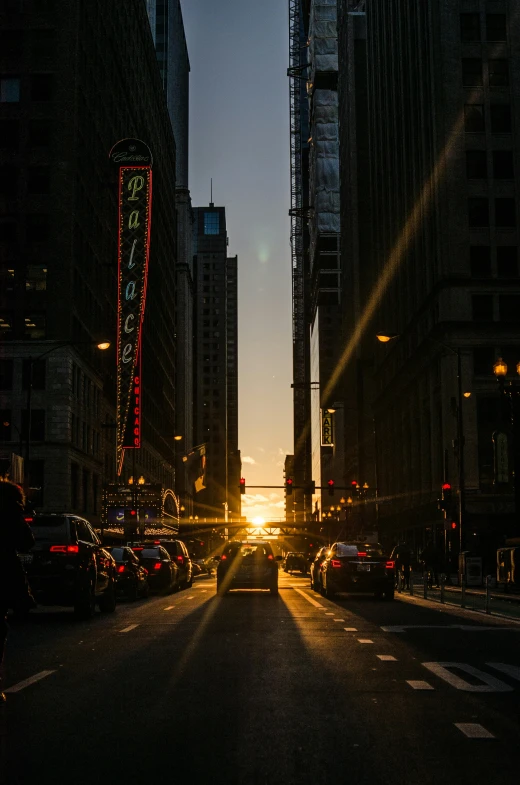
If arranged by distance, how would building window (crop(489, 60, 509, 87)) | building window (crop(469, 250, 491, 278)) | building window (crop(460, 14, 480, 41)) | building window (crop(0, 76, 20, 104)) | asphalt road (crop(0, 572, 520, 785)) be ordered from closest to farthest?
asphalt road (crop(0, 572, 520, 785)) < building window (crop(469, 250, 491, 278)) < building window (crop(489, 60, 509, 87)) < building window (crop(460, 14, 480, 41)) < building window (crop(0, 76, 20, 104))

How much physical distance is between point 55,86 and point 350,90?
213 ft

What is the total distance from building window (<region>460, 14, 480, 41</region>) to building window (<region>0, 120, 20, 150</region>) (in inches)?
1136

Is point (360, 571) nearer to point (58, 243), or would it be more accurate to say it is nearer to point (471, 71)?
point (58, 243)

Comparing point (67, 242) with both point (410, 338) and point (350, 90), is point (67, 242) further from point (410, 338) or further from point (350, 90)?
point (350, 90)

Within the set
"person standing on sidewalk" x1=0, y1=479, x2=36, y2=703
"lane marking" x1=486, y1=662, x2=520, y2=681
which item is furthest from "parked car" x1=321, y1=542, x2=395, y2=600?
"person standing on sidewalk" x1=0, y1=479, x2=36, y2=703

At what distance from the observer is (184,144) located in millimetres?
189125

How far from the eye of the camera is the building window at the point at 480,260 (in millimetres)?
64812

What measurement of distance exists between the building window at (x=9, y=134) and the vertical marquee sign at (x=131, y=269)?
9.08 meters

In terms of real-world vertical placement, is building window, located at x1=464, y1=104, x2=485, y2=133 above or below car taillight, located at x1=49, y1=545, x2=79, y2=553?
above

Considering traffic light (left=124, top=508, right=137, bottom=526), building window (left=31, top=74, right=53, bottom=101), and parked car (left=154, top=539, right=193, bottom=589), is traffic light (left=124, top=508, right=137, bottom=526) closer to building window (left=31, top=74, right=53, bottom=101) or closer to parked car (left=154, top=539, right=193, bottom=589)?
parked car (left=154, top=539, right=193, bottom=589)

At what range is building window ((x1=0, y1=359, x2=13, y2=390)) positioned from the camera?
6334 centimetres

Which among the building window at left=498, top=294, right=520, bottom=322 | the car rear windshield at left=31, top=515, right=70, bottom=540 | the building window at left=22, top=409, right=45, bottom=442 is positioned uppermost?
the building window at left=498, top=294, right=520, bottom=322

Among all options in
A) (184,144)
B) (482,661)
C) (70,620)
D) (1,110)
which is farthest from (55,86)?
(184,144)

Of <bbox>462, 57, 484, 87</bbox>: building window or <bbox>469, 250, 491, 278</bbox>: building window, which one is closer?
<bbox>469, 250, 491, 278</bbox>: building window
